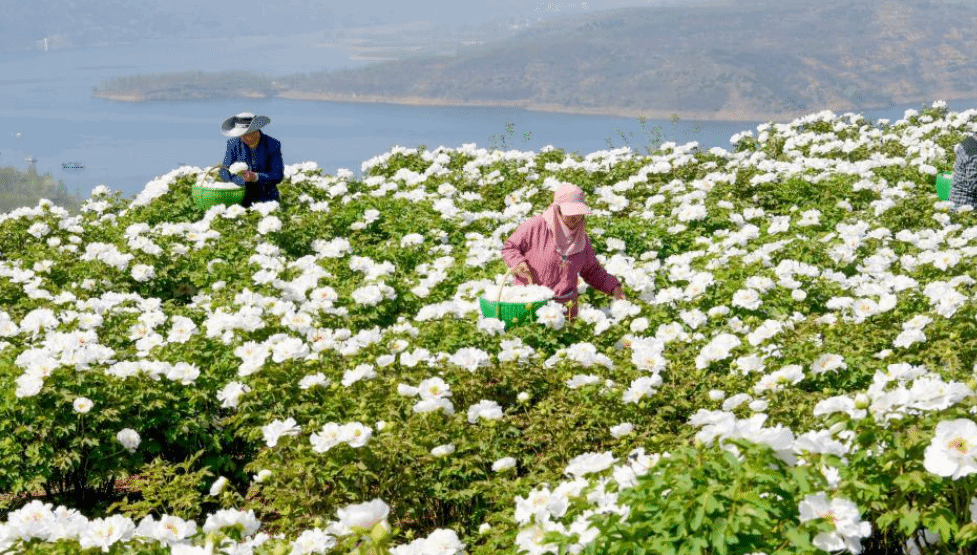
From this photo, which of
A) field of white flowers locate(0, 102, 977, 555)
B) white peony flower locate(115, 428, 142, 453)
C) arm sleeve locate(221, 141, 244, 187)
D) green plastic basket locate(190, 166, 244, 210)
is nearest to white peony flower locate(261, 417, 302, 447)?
field of white flowers locate(0, 102, 977, 555)

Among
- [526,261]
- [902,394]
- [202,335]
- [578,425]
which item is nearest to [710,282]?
[526,261]

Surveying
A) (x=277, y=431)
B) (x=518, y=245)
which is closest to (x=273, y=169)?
(x=518, y=245)

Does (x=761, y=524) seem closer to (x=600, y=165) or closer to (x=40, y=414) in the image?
(x=40, y=414)

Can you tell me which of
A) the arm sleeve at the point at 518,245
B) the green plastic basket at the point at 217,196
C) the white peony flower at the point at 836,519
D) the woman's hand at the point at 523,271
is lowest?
the green plastic basket at the point at 217,196

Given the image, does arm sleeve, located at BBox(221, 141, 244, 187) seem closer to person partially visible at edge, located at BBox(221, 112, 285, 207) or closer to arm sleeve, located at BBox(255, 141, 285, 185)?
person partially visible at edge, located at BBox(221, 112, 285, 207)

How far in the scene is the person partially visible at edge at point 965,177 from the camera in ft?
29.8

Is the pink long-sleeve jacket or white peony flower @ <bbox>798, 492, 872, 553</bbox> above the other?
white peony flower @ <bbox>798, 492, 872, 553</bbox>

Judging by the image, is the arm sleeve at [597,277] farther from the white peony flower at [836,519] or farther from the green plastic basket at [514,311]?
the white peony flower at [836,519]

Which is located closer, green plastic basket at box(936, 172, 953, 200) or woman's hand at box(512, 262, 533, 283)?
woman's hand at box(512, 262, 533, 283)

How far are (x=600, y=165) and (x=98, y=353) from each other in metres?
7.04

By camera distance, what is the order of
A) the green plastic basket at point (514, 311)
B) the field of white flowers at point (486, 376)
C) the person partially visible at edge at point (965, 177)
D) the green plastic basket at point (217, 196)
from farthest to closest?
the green plastic basket at point (217, 196)
the person partially visible at edge at point (965, 177)
the green plastic basket at point (514, 311)
the field of white flowers at point (486, 376)

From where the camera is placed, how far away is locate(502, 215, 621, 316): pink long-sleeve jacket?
6871 mm

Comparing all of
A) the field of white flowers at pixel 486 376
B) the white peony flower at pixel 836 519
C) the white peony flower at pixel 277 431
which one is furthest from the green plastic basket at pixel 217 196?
the white peony flower at pixel 836 519

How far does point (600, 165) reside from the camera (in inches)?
460
